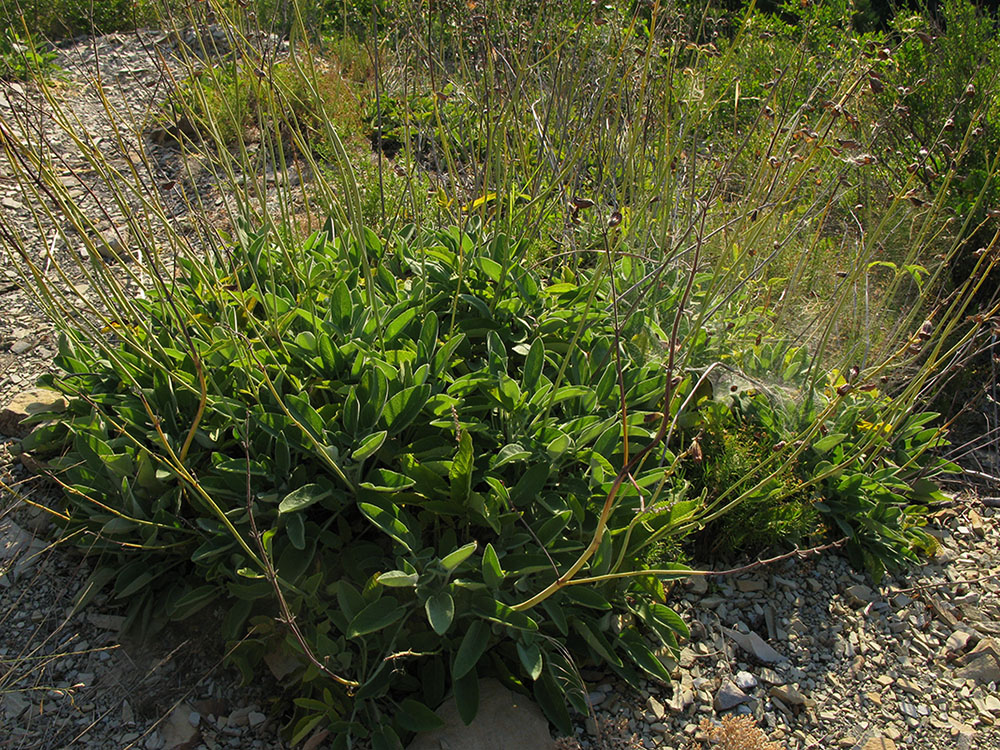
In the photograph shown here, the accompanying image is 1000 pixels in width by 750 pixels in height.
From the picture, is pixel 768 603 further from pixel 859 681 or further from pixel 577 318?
pixel 577 318

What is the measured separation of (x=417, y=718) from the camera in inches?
74.4

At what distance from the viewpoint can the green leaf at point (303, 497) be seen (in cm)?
191

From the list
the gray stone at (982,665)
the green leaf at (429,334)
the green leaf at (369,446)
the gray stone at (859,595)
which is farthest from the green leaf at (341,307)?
the gray stone at (982,665)

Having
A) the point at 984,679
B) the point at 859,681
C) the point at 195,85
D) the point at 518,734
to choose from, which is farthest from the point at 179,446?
the point at 984,679

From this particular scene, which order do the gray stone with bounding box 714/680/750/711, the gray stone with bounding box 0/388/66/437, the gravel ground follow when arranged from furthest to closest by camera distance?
1. the gray stone with bounding box 0/388/66/437
2. the gray stone with bounding box 714/680/750/711
3. the gravel ground

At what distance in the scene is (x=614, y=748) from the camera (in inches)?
78.0

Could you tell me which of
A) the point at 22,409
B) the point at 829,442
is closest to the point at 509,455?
the point at 829,442

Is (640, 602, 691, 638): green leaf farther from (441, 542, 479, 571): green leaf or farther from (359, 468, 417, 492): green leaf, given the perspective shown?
(359, 468, 417, 492): green leaf

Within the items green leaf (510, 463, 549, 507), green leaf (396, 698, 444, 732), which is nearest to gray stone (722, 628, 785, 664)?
green leaf (510, 463, 549, 507)

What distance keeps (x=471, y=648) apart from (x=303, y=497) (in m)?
0.56

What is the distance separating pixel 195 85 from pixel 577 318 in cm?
126

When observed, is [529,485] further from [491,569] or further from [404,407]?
[404,407]

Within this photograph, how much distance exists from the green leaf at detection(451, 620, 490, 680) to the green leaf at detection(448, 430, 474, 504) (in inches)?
12.5

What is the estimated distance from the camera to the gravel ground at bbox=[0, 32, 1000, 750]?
1972mm
